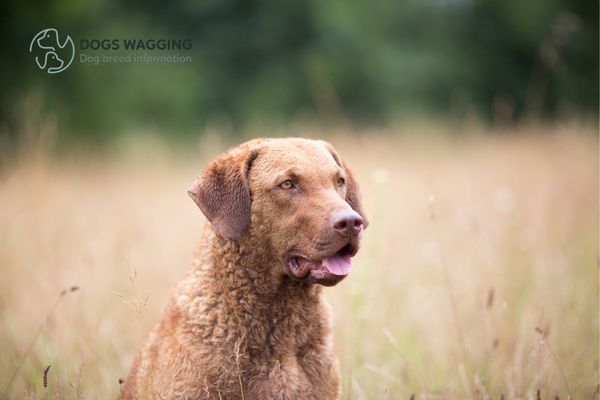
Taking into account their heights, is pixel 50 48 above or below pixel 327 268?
above

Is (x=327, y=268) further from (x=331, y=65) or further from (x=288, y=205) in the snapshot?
(x=331, y=65)

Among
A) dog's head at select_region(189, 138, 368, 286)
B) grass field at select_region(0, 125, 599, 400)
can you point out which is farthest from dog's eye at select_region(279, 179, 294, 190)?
grass field at select_region(0, 125, 599, 400)

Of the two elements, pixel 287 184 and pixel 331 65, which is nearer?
pixel 287 184

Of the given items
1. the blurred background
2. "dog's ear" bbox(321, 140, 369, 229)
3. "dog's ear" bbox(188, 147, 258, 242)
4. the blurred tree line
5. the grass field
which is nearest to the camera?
"dog's ear" bbox(188, 147, 258, 242)

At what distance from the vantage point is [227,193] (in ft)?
11.4

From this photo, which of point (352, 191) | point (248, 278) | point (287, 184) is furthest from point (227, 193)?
point (352, 191)

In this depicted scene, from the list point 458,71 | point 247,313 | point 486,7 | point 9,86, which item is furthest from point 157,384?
point 486,7

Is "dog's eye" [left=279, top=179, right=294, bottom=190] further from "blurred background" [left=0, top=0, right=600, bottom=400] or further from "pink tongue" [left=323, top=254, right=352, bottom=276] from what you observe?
"blurred background" [left=0, top=0, right=600, bottom=400]

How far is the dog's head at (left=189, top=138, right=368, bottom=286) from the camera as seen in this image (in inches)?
127

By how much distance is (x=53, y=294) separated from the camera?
5508 mm

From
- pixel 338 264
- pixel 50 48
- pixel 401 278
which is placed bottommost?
pixel 401 278

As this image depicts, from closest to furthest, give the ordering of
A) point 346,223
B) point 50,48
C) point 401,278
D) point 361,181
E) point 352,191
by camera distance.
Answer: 1. point 346,223
2. point 352,191
3. point 401,278
4. point 50,48
5. point 361,181

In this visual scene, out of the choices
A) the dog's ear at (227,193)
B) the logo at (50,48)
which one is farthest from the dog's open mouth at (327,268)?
the logo at (50,48)

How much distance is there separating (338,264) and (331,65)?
14.3 meters
